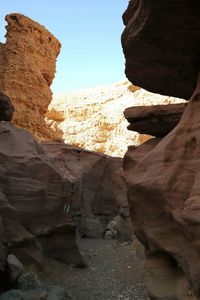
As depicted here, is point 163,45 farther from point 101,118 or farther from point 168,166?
point 101,118

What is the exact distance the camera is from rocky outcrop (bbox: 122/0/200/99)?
16.0 ft

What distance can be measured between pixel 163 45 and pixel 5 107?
5542 mm

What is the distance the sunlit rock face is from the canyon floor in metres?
24.4

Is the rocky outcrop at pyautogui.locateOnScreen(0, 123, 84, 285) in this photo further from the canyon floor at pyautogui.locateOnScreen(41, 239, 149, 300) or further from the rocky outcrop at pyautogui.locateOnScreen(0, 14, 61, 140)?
the rocky outcrop at pyautogui.locateOnScreen(0, 14, 61, 140)

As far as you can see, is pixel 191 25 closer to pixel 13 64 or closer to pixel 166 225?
pixel 166 225

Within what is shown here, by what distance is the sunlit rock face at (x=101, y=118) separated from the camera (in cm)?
3734

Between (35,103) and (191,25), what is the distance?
17.5 meters

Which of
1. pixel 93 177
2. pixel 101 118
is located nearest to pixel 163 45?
pixel 93 177

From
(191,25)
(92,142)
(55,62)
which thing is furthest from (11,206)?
(92,142)

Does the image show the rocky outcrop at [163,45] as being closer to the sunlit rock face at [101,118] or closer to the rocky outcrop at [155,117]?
the rocky outcrop at [155,117]

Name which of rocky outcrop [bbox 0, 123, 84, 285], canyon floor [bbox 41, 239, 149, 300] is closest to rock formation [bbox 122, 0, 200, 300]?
canyon floor [bbox 41, 239, 149, 300]

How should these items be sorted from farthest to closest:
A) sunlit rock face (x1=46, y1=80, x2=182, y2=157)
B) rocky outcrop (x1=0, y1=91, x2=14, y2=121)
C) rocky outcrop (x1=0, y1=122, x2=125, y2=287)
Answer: sunlit rock face (x1=46, y1=80, x2=182, y2=157) → rocky outcrop (x1=0, y1=91, x2=14, y2=121) → rocky outcrop (x1=0, y1=122, x2=125, y2=287)

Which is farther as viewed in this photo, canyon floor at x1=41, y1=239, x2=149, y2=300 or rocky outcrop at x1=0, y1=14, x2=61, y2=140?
rocky outcrop at x1=0, y1=14, x2=61, y2=140

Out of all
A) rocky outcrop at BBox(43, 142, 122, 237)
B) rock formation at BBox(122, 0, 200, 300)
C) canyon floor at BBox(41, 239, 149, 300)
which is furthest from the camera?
rocky outcrop at BBox(43, 142, 122, 237)
